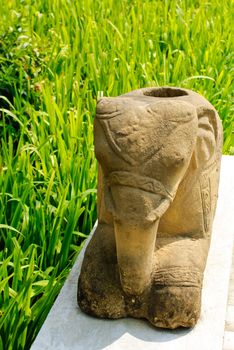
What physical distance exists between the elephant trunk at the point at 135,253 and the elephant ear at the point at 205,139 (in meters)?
0.30

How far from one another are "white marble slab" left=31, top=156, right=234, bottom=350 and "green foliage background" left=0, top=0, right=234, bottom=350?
0.25 feet

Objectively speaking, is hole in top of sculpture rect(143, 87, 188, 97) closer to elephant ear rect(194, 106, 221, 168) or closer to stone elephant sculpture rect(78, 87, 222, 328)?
stone elephant sculpture rect(78, 87, 222, 328)

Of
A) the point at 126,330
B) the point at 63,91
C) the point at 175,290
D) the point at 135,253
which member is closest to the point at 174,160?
the point at 135,253

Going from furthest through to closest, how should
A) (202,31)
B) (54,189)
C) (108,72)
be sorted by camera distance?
(202,31), (108,72), (54,189)

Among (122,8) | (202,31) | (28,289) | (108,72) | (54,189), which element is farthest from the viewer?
(122,8)

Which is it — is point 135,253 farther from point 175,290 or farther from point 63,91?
point 63,91

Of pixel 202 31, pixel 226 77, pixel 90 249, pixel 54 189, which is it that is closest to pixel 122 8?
pixel 202 31

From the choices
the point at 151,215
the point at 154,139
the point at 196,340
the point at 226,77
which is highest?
the point at 154,139

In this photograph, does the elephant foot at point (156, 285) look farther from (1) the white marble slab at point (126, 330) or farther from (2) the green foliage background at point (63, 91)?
(2) the green foliage background at point (63, 91)

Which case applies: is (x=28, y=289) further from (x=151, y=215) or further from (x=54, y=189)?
(x=54, y=189)

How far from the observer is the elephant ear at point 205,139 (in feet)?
6.33

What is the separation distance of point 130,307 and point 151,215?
1.08ft

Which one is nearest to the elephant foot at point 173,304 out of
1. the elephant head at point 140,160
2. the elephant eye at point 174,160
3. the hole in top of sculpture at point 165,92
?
the elephant head at point 140,160

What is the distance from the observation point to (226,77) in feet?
12.1
